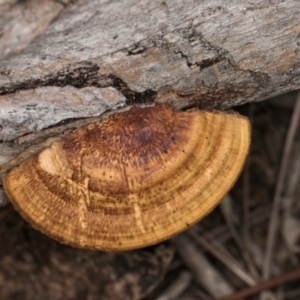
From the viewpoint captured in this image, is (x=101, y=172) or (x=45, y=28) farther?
(x=45, y=28)

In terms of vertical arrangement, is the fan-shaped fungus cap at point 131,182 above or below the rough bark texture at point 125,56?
below

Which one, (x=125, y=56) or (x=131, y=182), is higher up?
(x=125, y=56)

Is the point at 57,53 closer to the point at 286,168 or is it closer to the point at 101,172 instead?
the point at 101,172

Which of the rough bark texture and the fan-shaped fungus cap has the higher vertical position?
the rough bark texture

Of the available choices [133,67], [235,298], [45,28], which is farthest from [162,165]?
[235,298]
